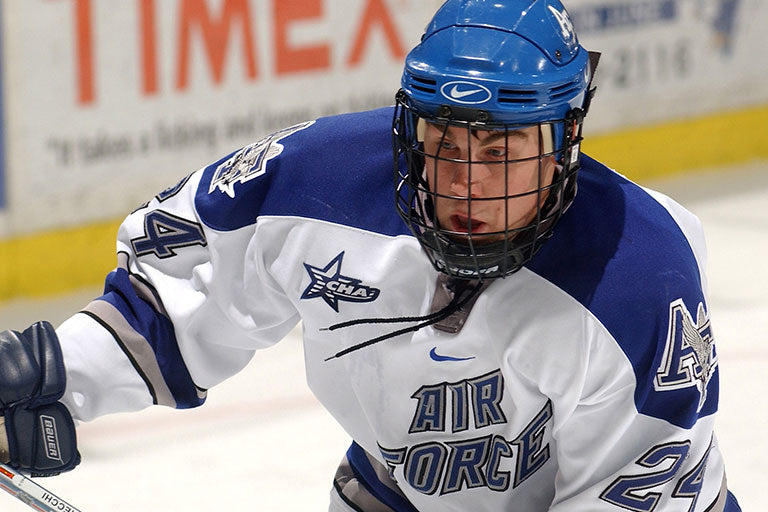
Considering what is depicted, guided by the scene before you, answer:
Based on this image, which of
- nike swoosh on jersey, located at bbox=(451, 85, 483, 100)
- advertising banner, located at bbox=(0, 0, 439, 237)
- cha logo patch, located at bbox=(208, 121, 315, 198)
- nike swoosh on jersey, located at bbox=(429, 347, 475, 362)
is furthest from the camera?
advertising banner, located at bbox=(0, 0, 439, 237)

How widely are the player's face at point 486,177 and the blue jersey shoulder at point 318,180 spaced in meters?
0.15

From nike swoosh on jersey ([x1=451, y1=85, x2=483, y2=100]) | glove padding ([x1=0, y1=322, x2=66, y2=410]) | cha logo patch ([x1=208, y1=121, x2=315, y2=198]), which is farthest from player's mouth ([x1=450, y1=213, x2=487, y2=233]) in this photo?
glove padding ([x1=0, y1=322, x2=66, y2=410])

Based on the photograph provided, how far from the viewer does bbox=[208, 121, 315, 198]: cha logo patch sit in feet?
5.86

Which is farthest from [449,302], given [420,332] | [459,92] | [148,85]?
[148,85]

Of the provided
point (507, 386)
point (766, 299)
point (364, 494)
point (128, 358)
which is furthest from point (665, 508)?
point (766, 299)

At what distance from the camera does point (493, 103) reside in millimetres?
1508

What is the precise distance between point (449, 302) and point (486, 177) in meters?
0.19

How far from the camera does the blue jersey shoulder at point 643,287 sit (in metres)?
1.54

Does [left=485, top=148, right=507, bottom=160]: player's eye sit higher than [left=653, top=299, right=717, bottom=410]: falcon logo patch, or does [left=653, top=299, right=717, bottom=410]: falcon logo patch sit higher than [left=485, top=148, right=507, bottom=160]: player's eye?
[left=485, top=148, right=507, bottom=160]: player's eye

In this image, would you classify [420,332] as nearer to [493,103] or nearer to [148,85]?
[493,103]

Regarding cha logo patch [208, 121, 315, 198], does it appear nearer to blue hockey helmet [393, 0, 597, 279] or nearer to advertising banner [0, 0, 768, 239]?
blue hockey helmet [393, 0, 597, 279]

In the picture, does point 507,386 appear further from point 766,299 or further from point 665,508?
point 766,299

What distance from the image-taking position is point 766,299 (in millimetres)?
4020

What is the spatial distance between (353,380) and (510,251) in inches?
13.3
